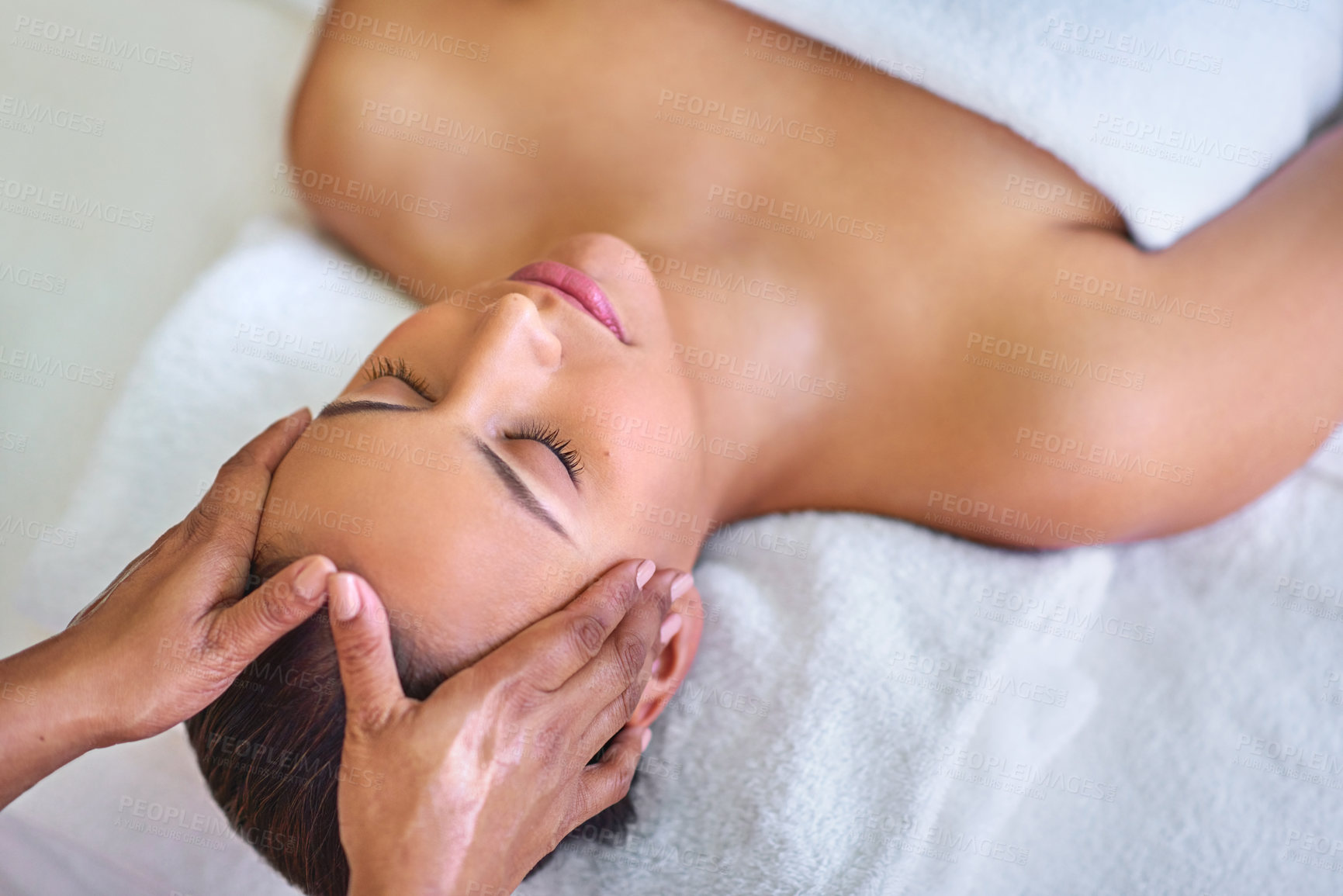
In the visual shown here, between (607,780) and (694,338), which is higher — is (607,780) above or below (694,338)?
below

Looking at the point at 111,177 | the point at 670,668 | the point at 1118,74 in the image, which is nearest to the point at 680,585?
the point at 670,668

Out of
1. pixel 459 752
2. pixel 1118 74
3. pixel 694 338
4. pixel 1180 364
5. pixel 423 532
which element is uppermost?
pixel 1118 74

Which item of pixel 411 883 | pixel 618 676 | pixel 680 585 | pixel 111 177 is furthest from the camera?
pixel 111 177

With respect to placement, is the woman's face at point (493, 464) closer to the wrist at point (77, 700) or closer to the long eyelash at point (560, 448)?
the long eyelash at point (560, 448)

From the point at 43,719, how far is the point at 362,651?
31 cm

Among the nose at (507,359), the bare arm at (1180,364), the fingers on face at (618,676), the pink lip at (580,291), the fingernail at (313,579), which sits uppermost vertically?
the bare arm at (1180,364)

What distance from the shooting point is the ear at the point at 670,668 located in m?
1.04

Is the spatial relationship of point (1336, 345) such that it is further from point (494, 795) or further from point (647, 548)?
point (494, 795)

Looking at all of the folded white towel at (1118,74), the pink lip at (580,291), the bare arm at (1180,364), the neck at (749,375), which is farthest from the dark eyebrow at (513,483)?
the folded white towel at (1118,74)

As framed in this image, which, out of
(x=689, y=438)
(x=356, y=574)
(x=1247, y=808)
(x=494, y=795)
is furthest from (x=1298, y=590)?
(x=356, y=574)

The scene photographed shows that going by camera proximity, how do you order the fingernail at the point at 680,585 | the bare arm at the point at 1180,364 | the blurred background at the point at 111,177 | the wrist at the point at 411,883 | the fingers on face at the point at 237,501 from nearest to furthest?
1. the wrist at the point at 411,883
2. the fingers on face at the point at 237,501
3. the fingernail at the point at 680,585
4. the bare arm at the point at 1180,364
5. the blurred background at the point at 111,177

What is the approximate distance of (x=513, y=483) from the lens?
842 mm

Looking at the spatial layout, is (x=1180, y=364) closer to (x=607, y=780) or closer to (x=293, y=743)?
(x=607, y=780)

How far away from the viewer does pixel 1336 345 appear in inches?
42.9
